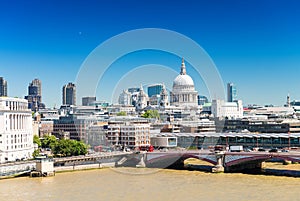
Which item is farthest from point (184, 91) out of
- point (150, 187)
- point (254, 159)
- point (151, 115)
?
point (150, 187)

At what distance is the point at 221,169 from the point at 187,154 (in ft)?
5.90

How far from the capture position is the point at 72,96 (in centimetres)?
7331

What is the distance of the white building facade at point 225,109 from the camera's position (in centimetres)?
5260

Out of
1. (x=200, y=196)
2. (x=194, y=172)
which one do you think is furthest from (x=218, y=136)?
(x=200, y=196)

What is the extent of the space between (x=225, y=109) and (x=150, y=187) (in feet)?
133

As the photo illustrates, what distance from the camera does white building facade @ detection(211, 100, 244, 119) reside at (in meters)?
52.6

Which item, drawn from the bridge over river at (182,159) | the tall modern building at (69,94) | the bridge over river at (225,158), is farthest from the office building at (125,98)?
the bridge over river at (225,158)

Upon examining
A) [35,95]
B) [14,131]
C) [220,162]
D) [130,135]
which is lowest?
[220,162]

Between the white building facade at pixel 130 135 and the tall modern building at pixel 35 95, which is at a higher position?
the tall modern building at pixel 35 95

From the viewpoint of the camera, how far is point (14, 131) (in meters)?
23.8

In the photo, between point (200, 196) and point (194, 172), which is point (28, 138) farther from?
point (200, 196)

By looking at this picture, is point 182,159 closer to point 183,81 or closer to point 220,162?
point 220,162

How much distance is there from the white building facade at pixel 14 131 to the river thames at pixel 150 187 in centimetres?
426

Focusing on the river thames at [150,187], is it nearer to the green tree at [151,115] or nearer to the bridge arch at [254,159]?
the bridge arch at [254,159]
